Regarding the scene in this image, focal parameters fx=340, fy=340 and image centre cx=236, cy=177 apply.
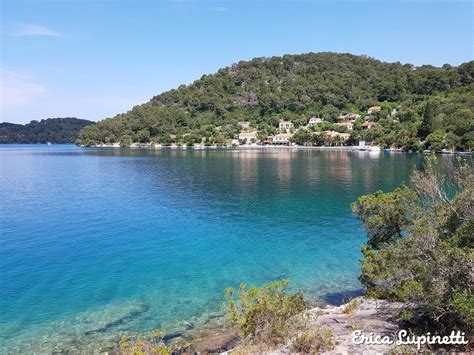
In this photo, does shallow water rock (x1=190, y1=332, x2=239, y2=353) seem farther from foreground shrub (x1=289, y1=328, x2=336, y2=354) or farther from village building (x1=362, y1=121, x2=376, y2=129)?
village building (x1=362, y1=121, x2=376, y2=129)

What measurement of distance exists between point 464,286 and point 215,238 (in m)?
20.1

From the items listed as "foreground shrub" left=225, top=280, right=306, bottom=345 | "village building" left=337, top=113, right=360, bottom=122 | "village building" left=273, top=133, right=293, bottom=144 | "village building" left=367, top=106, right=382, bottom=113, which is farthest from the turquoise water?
"village building" left=367, top=106, right=382, bottom=113

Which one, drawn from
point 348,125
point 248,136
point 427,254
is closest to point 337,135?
point 348,125

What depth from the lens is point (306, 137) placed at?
525ft

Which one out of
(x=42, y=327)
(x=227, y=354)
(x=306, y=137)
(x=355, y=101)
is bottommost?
(x=42, y=327)

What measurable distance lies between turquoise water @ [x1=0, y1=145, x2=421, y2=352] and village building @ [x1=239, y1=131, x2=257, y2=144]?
12990 centimetres

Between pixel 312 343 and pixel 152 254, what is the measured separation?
636 inches

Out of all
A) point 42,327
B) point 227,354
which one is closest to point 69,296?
point 42,327

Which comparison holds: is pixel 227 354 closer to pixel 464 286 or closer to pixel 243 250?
pixel 464 286

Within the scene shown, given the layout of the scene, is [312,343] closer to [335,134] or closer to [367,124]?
[335,134]

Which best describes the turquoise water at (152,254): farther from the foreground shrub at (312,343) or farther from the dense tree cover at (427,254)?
the foreground shrub at (312,343)

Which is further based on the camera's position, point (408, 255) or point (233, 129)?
point (233, 129)

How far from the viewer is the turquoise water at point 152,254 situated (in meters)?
15.0

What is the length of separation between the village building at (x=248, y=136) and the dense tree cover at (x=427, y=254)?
528 feet
